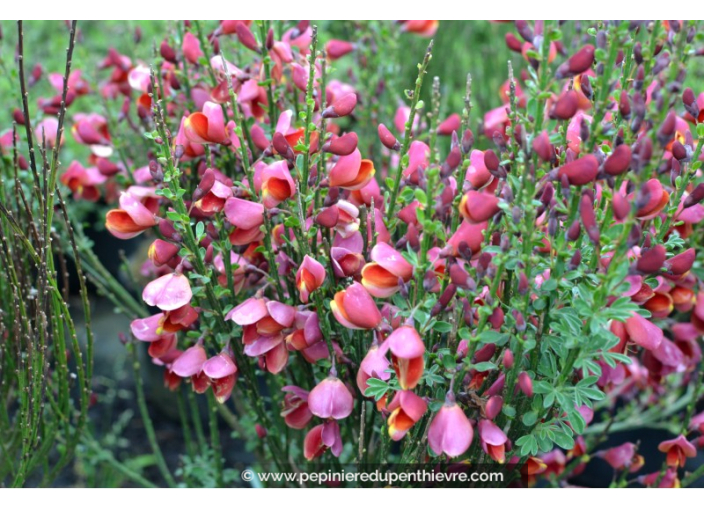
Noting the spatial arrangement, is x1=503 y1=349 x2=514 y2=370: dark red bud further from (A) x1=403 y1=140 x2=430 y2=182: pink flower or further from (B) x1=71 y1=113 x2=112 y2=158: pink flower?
(B) x1=71 y1=113 x2=112 y2=158: pink flower

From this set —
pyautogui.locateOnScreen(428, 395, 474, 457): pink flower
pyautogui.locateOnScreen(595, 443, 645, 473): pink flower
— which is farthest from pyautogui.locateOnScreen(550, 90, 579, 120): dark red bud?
pyautogui.locateOnScreen(595, 443, 645, 473): pink flower

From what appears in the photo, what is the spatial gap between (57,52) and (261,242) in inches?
89.2

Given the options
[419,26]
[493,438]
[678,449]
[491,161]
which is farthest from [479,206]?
[419,26]

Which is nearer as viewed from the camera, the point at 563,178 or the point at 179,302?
the point at 563,178

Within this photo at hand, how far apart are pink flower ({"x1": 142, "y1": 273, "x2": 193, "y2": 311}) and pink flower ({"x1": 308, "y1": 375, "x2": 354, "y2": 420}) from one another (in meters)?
0.19

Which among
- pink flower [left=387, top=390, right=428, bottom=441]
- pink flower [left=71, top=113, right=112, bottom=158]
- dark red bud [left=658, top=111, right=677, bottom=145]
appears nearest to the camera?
dark red bud [left=658, top=111, right=677, bottom=145]

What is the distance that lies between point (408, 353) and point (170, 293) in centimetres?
31

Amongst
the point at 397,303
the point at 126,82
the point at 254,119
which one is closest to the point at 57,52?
the point at 126,82

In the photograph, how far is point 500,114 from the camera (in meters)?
1.16

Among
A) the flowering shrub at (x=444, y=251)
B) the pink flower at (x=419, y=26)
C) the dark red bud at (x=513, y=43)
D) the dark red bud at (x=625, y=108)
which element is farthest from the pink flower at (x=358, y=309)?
the pink flower at (x=419, y=26)

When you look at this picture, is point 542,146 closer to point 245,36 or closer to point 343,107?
point 343,107

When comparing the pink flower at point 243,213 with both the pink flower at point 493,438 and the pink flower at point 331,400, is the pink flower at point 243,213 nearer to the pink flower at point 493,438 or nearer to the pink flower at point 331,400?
the pink flower at point 331,400

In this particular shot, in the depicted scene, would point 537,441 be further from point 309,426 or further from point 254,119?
point 254,119

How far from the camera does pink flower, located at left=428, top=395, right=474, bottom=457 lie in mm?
758
